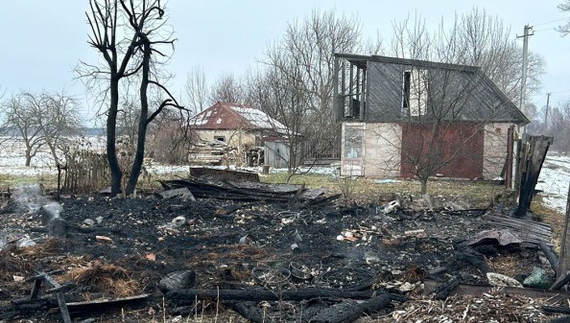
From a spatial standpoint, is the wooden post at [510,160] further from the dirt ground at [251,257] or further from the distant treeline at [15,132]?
the distant treeline at [15,132]

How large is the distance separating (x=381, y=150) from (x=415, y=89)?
5.59 m

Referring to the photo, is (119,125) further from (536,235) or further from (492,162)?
(536,235)

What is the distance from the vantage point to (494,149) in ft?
69.4

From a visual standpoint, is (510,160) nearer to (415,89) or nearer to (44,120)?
(415,89)

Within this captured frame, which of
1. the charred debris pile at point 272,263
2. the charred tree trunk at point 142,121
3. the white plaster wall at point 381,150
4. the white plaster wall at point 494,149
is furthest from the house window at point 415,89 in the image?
the charred tree trunk at point 142,121

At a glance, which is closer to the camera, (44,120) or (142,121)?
(142,121)

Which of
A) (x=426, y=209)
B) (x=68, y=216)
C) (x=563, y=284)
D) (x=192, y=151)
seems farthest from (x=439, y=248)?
(x=192, y=151)

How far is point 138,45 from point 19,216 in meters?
5.62

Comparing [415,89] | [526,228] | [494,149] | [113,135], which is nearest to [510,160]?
[415,89]

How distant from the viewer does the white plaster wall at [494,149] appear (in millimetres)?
20875

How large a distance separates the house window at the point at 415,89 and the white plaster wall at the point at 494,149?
184 inches

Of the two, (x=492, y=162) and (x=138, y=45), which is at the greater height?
(x=138, y=45)

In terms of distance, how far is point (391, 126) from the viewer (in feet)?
71.8

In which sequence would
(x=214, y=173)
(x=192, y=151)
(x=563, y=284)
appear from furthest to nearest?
1. (x=192, y=151)
2. (x=214, y=173)
3. (x=563, y=284)
